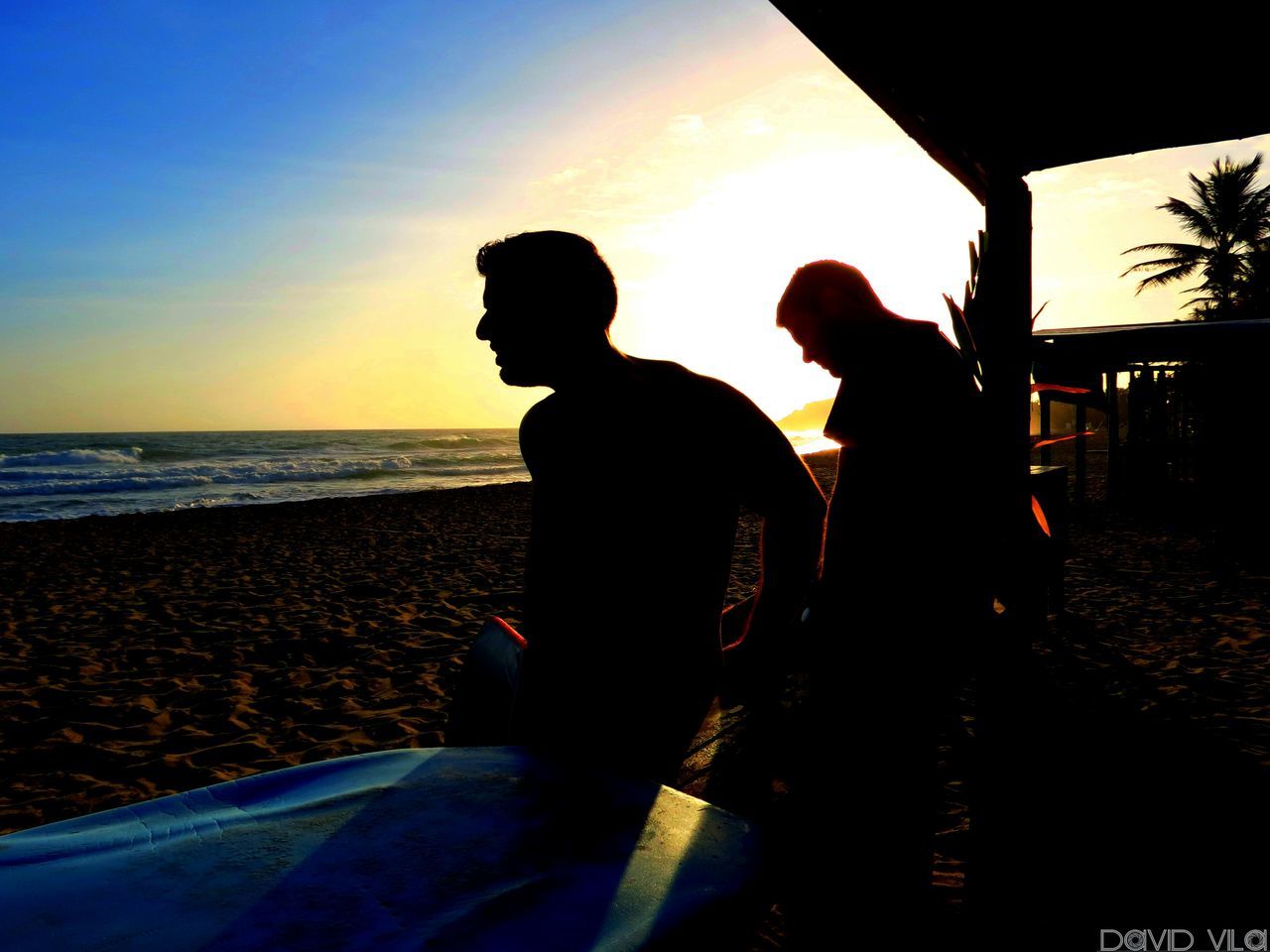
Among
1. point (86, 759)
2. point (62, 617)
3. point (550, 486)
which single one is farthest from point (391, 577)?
point (550, 486)

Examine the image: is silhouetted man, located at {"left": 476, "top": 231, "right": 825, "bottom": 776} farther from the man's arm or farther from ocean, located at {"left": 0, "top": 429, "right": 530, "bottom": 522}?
ocean, located at {"left": 0, "top": 429, "right": 530, "bottom": 522}

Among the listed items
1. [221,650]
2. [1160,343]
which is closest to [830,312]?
[221,650]

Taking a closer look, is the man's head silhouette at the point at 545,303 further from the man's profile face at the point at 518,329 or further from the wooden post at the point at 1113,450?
the wooden post at the point at 1113,450

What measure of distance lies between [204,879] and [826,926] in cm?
127

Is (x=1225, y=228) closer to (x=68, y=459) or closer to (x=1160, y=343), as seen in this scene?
(x=1160, y=343)

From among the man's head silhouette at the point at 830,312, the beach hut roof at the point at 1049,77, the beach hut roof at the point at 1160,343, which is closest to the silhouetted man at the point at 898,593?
the man's head silhouette at the point at 830,312

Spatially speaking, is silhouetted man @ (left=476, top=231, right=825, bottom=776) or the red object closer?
silhouetted man @ (left=476, top=231, right=825, bottom=776)

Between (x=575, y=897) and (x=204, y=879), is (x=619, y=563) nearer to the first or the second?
(x=575, y=897)

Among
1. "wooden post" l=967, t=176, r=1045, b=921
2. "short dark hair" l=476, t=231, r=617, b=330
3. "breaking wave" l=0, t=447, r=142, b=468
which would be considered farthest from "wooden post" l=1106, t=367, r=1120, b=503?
"breaking wave" l=0, t=447, r=142, b=468

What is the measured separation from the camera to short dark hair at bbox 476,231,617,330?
119 cm

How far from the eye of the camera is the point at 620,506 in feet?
3.85

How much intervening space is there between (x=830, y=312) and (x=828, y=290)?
75mm

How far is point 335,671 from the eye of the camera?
4.98 meters

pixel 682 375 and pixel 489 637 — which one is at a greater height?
pixel 682 375
